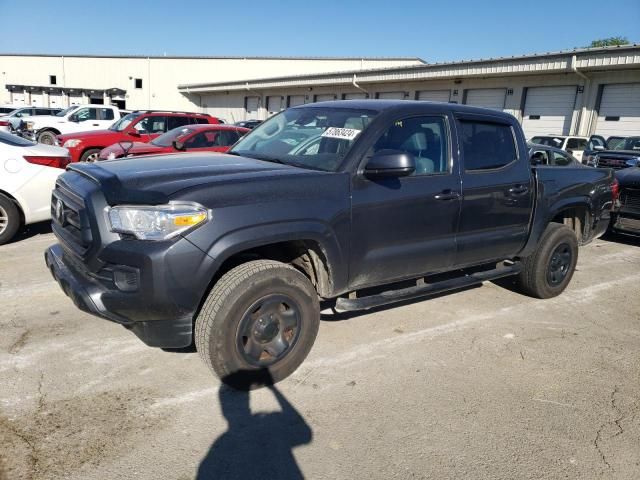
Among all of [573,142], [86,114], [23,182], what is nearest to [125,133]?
[23,182]

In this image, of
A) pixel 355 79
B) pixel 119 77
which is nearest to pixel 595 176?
pixel 355 79

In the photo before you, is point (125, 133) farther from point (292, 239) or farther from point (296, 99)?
point (296, 99)

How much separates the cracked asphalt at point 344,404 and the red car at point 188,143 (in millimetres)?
5615

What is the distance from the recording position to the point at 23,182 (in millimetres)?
6336

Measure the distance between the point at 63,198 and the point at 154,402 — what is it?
1.53 meters

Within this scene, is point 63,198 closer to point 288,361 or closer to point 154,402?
point 154,402

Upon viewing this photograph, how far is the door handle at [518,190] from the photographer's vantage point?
14.8ft

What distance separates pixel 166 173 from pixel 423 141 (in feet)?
6.65

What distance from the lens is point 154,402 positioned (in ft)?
10.2

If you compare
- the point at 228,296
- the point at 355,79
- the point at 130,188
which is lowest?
the point at 228,296

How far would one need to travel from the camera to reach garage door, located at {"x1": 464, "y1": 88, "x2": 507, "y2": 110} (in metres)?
21.9

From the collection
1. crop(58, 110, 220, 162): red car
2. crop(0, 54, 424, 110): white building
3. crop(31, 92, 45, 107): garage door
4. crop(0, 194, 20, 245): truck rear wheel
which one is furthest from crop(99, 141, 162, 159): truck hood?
crop(31, 92, 45, 107): garage door

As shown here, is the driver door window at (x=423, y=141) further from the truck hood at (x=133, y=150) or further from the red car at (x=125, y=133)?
the red car at (x=125, y=133)

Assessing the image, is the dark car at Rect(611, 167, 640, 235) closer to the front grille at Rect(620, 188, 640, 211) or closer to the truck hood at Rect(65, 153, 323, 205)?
the front grille at Rect(620, 188, 640, 211)
